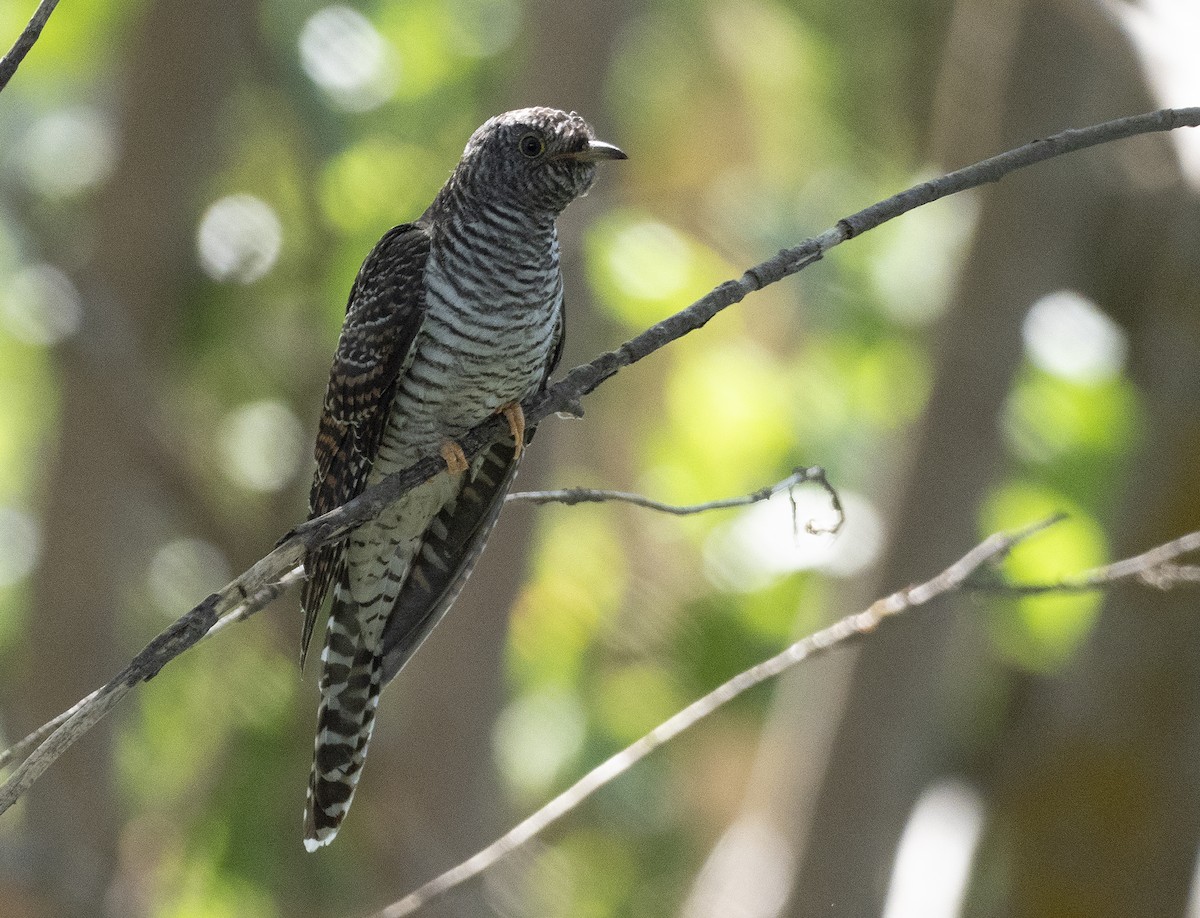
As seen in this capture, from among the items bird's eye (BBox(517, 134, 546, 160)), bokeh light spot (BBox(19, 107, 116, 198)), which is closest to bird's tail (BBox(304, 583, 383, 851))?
bird's eye (BBox(517, 134, 546, 160))

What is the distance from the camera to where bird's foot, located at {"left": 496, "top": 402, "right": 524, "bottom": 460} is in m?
2.75

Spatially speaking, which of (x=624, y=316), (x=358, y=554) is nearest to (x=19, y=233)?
(x=624, y=316)

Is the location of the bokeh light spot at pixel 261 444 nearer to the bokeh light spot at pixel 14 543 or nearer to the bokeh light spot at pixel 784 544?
the bokeh light spot at pixel 14 543

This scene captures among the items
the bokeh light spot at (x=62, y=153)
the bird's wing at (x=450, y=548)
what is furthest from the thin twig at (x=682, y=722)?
the bokeh light spot at (x=62, y=153)

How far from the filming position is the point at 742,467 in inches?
271

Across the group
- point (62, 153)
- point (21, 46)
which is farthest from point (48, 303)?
point (21, 46)

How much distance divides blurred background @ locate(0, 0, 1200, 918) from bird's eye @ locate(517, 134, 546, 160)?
1.51m

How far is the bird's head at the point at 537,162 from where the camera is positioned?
2.96 metres

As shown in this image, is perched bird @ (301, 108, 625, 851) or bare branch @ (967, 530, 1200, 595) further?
perched bird @ (301, 108, 625, 851)

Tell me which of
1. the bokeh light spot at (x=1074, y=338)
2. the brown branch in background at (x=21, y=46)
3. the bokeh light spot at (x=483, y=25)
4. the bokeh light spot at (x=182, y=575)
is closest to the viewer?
the brown branch in background at (x=21, y=46)

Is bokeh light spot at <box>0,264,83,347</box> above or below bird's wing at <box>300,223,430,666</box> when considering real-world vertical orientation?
above

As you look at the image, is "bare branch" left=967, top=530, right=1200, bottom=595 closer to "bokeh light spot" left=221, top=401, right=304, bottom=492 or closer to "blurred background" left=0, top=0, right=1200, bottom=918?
"blurred background" left=0, top=0, right=1200, bottom=918

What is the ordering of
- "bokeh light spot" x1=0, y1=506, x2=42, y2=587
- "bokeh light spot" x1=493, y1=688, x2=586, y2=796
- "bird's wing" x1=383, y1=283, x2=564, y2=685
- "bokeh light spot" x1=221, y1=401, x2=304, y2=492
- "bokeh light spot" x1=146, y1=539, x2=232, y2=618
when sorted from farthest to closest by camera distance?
"bokeh light spot" x1=493, y1=688, x2=586, y2=796
"bokeh light spot" x1=0, y1=506, x2=42, y2=587
"bokeh light spot" x1=146, y1=539, x2=232, y2=618
"bokeh light spot" x1=221, y1=401, x2=304, y2=492
"bird's wing" x1=383, y1=283, x2=564, y2=685

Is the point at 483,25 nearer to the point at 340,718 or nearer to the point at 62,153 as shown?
the point at 62,153
